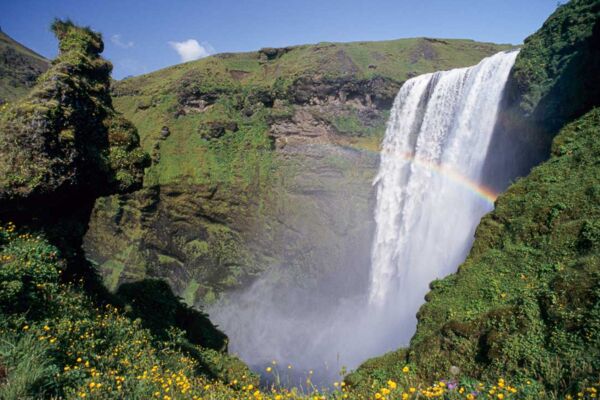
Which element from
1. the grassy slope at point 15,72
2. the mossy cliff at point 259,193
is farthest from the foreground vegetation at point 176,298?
the grassy slope at point 15,72

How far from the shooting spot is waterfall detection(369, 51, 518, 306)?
19.4 meters

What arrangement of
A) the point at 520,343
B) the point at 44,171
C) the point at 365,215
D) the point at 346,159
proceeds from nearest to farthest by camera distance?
the point at 520,343 < the point at 44,171 < the point at 365,215 < the point at 346,159

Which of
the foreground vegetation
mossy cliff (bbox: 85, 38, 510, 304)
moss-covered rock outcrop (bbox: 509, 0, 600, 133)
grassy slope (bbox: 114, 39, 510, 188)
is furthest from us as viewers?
grassy slope (bbox: 114, 39, 510, 188)

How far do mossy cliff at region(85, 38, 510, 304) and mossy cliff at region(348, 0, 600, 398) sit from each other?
23.9m

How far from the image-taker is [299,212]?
36.1m

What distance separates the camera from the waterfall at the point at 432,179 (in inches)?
764

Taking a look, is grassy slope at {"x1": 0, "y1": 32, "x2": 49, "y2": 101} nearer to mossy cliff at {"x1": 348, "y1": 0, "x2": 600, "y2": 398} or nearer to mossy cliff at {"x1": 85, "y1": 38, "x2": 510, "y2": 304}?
mossy cliff at {"x1": 85, "y1": 38, "x2": 510, "y2": 304}

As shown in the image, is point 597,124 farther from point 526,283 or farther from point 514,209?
point 526,283

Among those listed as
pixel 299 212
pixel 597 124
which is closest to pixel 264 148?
pixel 299 212

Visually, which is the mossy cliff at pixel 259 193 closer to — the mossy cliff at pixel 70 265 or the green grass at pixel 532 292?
the mossy cliff at pixel 70 265

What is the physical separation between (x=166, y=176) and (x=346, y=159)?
1848 cm

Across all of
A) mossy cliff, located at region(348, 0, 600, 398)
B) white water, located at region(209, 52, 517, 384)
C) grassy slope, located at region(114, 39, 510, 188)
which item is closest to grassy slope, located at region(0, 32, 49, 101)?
grassy slope, located at region(114, 39, 510, 188)

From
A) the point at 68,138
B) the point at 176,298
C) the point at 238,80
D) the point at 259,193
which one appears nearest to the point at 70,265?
the point at 68,138

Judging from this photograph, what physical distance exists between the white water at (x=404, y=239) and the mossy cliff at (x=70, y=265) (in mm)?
12904
